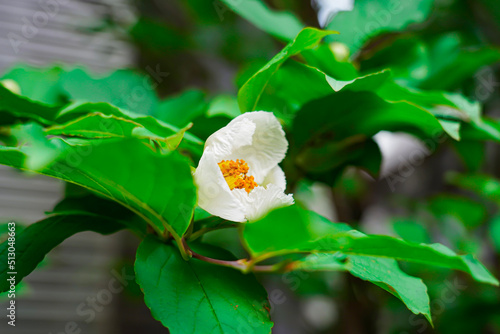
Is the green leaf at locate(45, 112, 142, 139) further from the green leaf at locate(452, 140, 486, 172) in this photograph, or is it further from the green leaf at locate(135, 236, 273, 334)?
the green leaf at locate(452, 140, 486, 172)

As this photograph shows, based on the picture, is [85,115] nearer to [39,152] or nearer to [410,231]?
[39,152]

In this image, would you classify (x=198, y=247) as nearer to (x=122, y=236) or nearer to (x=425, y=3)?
(x=425, y=3)

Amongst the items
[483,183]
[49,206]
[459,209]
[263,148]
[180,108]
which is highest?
[263,148]

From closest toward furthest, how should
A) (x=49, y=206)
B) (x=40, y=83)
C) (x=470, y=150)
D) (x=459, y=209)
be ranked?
(x=40, y=83) < (x=470, y=150) < (x=459, y=209) < (x=49, y=206)

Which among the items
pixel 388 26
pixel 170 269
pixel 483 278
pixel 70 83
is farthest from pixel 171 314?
pixel 388 26

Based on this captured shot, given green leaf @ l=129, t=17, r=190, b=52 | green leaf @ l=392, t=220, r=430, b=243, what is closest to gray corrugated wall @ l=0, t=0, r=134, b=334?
green leaf @ l=129, t=17, r=190, b=52

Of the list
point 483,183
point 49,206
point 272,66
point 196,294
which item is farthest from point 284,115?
point 49,206

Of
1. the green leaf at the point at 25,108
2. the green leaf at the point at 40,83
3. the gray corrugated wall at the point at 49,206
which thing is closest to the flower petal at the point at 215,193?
the green leaf at the point at 25,108
